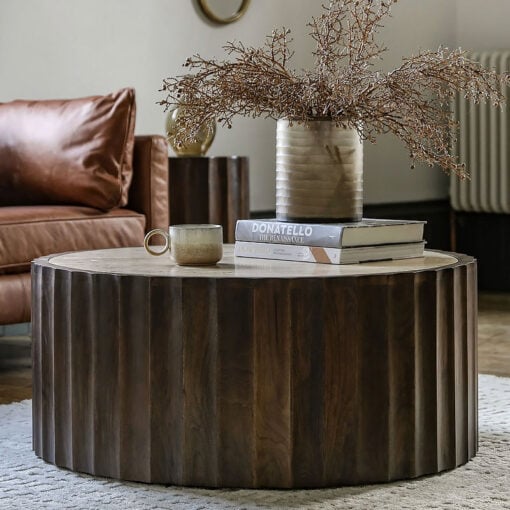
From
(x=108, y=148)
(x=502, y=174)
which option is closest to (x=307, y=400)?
(x=108, y=148)

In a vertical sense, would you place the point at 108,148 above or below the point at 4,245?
above

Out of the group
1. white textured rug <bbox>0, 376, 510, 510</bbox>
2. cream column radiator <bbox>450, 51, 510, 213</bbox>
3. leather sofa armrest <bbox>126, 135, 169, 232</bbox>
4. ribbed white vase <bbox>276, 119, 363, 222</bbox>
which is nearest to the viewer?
white textured rug <bbox>0, 376, 510, 510</bbox>

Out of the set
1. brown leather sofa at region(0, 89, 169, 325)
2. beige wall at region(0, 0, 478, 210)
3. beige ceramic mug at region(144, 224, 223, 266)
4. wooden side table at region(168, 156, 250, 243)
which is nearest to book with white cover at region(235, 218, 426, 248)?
beige ceramic mug at region(144, 224, 223, 266)

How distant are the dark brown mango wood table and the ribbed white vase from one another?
234 mm

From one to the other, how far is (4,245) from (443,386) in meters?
1.56

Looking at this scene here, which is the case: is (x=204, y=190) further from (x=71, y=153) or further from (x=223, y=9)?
(x=223, y=9)

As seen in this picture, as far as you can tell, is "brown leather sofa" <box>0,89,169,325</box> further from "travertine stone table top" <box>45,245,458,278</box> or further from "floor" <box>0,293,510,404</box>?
"travertine stone table top" <box>45,245,458,278</box>

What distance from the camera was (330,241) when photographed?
208 centimetres

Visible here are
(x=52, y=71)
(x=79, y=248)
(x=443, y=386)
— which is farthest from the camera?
(x=52, y=71)

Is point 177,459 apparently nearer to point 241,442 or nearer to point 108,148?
point 241,442

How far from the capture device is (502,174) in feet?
17.1

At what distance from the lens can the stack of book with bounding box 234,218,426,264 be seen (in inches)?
81.9

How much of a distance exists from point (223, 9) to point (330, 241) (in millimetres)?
2863

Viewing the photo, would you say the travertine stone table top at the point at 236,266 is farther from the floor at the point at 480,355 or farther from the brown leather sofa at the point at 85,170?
the brown leather sofa at the point at 85,170
